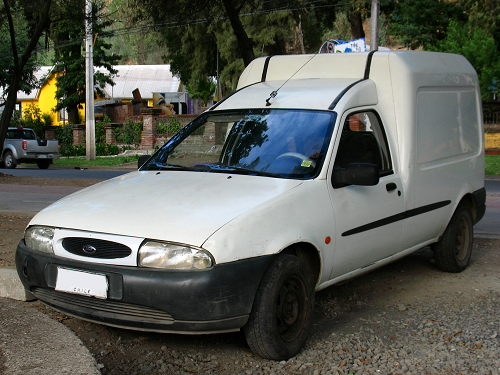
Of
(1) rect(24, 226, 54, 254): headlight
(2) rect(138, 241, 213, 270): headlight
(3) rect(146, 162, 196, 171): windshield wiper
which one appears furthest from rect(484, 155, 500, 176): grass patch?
(1) rect(24, 226, 54, 254): headlight

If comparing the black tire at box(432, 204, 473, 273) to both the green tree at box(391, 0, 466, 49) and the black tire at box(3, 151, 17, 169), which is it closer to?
the black tire at box(3, 151, 17, 169)

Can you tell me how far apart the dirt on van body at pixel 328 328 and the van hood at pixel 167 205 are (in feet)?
2.72

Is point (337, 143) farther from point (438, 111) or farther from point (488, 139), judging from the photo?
point (488, 139)

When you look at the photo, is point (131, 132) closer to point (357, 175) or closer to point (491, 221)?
point (491, 221)

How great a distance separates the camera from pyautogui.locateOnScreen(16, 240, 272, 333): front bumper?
10.3 ft

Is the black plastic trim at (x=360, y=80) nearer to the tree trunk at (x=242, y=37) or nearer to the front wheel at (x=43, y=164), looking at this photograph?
the tree trunk at (x=242, y=37)

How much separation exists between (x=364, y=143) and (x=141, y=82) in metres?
58.0

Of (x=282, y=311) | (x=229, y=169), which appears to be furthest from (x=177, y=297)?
(x=229, y=169)

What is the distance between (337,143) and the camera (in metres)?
4.18

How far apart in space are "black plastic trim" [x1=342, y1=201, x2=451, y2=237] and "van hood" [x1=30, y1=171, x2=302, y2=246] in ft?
2.28

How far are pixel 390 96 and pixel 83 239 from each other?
283cm

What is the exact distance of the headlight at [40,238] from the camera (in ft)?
11.7

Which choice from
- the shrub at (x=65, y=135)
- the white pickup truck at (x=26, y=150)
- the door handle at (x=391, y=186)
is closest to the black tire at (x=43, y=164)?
the white pickup truck at (x=26, y=150)

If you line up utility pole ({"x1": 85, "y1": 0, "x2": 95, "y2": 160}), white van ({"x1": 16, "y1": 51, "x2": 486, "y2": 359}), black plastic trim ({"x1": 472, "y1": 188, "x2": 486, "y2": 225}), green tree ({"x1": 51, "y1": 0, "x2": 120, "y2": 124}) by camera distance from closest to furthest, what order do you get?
white van ({"x1": 16, "y1": 51, "x2": 486, "y2": 359}) < black plastic trim ({"x1": 472, "y1": 188, "x2": 486, "y2": 225}) < utility pole ({"x1": 85, "y1": 0, "x2": 95, "y2": 160}) < green tree ({"x1": 51, "y1": 0, "x2": 120, "y2": 124})
